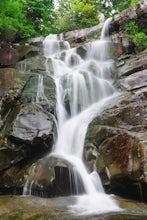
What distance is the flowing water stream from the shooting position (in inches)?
269

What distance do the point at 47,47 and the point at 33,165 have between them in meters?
9.22

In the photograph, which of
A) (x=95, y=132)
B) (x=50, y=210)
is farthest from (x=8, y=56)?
(x=50, y=210)

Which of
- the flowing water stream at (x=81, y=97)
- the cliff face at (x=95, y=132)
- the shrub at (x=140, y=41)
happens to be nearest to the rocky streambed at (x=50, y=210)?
the flowing water stream at (x=81, y=97)

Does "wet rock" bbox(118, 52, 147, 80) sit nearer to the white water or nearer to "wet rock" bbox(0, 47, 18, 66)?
the white water

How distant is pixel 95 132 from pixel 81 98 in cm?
276

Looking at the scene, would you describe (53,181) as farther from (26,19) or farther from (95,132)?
(26,19)

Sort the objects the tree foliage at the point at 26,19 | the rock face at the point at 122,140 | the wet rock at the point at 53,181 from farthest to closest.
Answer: the tree foliage at the point at 26,19, the wet rock at the point at 53,181, the rock face at the point at 122,140

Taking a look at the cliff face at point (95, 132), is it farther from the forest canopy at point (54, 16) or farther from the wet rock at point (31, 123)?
the forest canopy at point (54, 16)

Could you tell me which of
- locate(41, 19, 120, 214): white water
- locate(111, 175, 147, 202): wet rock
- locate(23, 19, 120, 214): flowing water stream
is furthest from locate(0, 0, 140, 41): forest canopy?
locate(111, 175, 147, 202): wet rock

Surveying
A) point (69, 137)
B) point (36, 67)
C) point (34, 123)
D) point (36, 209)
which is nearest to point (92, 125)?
point (69, 137)

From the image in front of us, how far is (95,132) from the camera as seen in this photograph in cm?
783

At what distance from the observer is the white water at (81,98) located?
6.75 m

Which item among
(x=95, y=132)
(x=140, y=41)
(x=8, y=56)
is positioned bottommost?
(x=95, y=132)

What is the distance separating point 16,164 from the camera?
7.90 m
